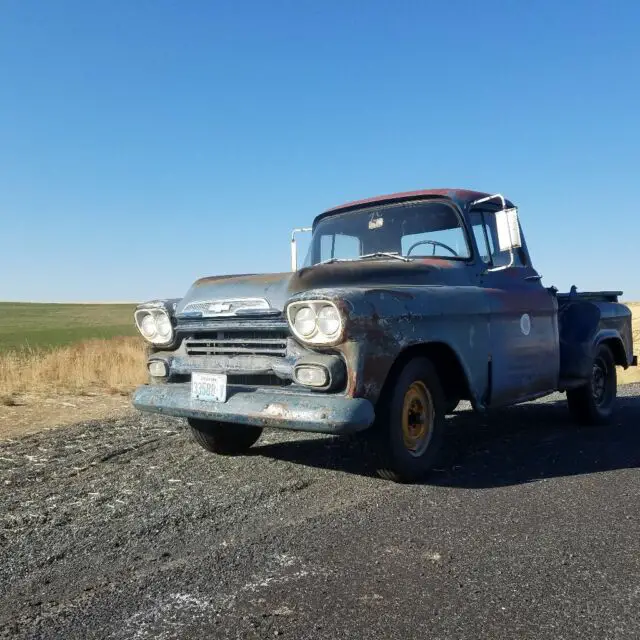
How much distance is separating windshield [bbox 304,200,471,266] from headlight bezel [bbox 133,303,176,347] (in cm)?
160

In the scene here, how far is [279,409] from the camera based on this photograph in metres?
3.88

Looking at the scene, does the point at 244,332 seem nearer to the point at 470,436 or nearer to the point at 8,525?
the point at 8,525

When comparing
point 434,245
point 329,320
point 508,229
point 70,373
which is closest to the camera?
point 329,320

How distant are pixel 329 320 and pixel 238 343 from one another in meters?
0.83

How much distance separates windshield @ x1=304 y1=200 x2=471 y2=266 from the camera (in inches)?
208

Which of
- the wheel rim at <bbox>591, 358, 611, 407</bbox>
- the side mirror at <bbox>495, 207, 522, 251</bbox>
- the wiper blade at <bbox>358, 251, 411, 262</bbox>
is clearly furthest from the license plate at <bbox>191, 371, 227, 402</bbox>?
the wheel rim at <bbox>591, 358, 611, 407</bbox>

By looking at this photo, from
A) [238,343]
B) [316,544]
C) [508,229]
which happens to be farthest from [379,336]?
[508,229]

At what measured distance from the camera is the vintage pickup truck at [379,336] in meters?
3.87

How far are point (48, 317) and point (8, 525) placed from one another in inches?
2488

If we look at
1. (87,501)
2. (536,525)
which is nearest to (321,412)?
(536,525)

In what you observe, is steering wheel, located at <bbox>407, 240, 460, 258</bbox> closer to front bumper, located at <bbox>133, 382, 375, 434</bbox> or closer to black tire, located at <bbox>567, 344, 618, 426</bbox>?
front bumper, located at <bbox>133, 382, 375, 434</bbox>

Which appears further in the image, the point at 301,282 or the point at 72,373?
the point at 72,373

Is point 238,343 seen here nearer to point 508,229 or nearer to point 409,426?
point 409,426

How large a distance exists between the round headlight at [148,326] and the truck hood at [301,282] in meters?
0.28
